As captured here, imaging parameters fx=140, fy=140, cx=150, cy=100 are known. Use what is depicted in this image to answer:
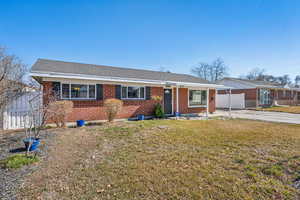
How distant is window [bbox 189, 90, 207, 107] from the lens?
42.1 feet

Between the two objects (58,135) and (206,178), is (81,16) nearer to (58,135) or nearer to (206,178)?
(58,135)

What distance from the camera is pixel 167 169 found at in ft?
10.5

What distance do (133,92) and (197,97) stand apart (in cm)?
647

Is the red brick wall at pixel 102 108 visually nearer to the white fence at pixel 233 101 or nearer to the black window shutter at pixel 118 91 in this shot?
the black window shutter at pixel 118 91

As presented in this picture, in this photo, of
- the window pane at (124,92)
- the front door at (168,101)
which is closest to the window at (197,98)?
the front door at (168,101)

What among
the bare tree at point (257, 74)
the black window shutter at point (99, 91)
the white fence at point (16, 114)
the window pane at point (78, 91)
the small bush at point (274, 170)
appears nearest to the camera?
the small bush at point (274, 170)

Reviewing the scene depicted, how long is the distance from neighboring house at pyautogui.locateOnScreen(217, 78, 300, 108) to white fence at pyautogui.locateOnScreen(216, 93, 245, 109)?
1307mm

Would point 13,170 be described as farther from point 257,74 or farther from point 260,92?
point 257,74

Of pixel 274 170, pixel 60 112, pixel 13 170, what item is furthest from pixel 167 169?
pixel 60 112

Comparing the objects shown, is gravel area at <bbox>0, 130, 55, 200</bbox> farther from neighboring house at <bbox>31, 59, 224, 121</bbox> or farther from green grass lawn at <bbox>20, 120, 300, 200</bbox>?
neighboring house at <bbox>31, 59, 224, 121</bbox>

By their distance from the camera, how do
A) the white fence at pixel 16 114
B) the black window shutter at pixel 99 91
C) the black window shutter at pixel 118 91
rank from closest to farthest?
1. the white fence at pixel 16 114
2. the black window shutter at pixel 99 91
3. the black window shutter at pixel 118 91

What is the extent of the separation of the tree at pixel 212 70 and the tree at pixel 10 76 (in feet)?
125

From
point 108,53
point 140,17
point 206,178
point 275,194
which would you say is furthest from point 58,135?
point 108,53

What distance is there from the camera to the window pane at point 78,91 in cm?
821
